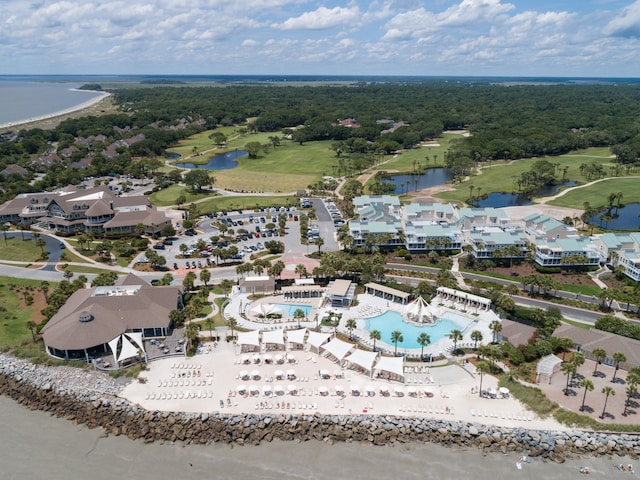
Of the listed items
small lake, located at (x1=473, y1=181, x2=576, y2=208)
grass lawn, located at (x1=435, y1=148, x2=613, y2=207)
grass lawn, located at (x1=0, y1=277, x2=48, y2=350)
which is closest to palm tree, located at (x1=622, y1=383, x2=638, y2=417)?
grass lawn, located at (x1=0, y1=277, x2=48, y2=350)

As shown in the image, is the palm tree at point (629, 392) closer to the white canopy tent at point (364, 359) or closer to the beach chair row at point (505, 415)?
the beach chair row at point (505, 415)

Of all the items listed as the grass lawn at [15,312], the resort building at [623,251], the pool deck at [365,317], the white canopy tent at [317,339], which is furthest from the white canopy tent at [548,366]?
the grass lawn at [15,312]

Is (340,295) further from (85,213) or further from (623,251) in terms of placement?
(85,213)

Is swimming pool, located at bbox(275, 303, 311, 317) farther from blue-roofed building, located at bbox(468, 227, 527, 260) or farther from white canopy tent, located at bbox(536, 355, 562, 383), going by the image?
blue-roofed building, located at bbox(468, 227, 527, 260)

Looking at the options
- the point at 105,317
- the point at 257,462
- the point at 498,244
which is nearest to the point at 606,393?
the point at 257,462


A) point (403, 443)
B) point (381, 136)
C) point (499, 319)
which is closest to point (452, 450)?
point (403, 443)

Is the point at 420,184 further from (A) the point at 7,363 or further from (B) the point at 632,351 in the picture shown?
(A) the point at 7,363
